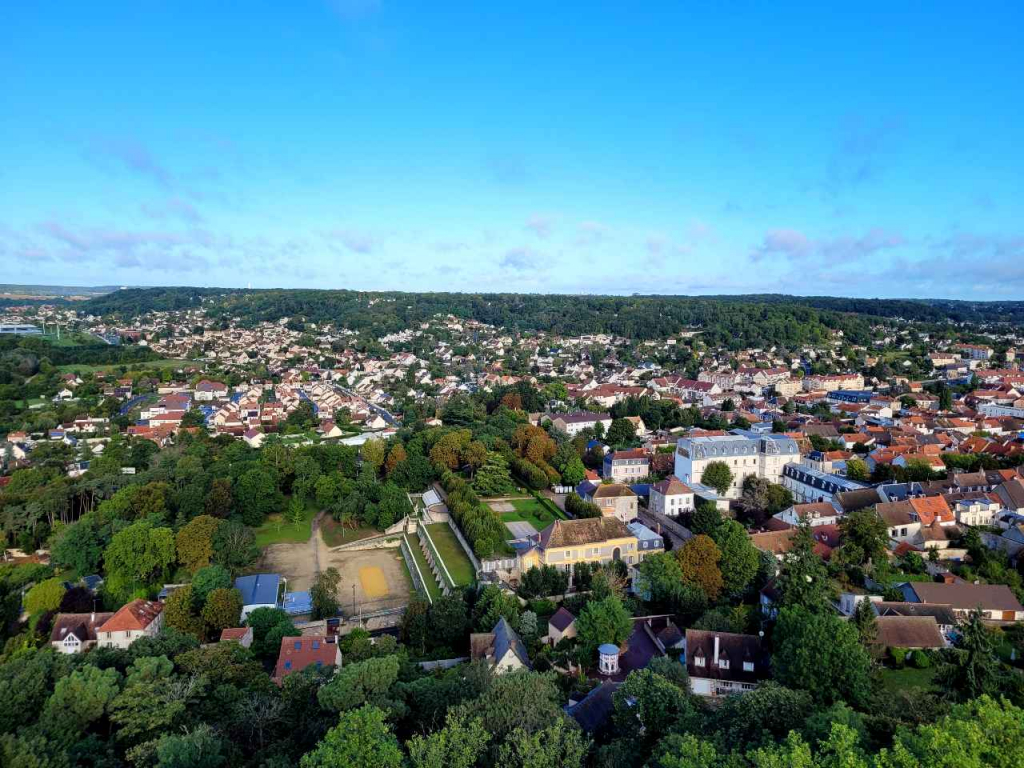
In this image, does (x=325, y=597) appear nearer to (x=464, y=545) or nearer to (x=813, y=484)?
(x=464, y=545)

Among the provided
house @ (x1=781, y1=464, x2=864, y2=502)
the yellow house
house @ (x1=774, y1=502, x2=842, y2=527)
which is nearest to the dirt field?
the yellow house

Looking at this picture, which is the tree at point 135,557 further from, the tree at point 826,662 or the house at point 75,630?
the tree at point 826,662

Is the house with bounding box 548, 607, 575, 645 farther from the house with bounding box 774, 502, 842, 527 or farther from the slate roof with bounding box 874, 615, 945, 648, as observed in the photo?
the house with bounding box 774, 502, 842, 527

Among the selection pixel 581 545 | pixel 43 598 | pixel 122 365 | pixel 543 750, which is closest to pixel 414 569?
pixel 581 545

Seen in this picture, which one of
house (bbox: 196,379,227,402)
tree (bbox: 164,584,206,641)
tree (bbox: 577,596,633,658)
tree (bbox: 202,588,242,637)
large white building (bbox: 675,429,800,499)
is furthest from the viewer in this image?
house (bbox: 196,379,227,402)

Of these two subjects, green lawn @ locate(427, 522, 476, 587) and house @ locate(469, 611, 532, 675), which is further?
green lawn @ locate(427, 522, 476, 587)

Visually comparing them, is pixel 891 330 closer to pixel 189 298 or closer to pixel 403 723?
pixel 403 723

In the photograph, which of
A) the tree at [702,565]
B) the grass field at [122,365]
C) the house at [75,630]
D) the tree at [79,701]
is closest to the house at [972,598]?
the tree at [702,565]
